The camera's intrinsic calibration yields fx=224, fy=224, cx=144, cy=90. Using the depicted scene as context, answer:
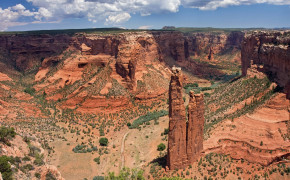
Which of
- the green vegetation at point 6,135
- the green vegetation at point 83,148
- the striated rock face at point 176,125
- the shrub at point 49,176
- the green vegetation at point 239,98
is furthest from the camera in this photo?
the green vegetation at point 83,148

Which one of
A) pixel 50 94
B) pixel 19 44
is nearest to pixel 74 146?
pixel 50 94

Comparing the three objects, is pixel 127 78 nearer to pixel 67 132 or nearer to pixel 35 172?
pixel 67 132

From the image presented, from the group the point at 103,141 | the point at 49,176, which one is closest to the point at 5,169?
the point at 49,176

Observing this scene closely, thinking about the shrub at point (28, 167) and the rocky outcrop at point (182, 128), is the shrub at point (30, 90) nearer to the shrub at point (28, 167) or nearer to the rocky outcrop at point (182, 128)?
the shrub at point (28, 167)

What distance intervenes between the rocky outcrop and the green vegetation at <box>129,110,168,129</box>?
19889 millimetres

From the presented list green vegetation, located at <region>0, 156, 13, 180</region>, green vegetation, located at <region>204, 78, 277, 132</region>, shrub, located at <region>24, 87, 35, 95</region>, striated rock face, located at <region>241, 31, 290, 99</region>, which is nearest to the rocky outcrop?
green vegetation, located at <region>204, 78, 277, 132</region>

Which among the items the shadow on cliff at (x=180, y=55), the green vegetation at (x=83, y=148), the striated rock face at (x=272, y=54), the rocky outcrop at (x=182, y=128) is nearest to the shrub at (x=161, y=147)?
the rocky outcrop at (x=182, y=128)

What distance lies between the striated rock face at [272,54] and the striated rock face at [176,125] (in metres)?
15.1

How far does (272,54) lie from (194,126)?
71.2ft

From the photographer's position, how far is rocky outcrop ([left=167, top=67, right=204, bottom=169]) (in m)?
23.8

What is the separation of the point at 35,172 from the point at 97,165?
13681 millimetres

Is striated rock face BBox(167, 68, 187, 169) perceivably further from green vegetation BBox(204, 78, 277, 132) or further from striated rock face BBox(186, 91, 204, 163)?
green vegetation BBox(204, 78, 277, 132)

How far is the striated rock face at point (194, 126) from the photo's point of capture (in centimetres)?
2438

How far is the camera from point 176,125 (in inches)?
956
